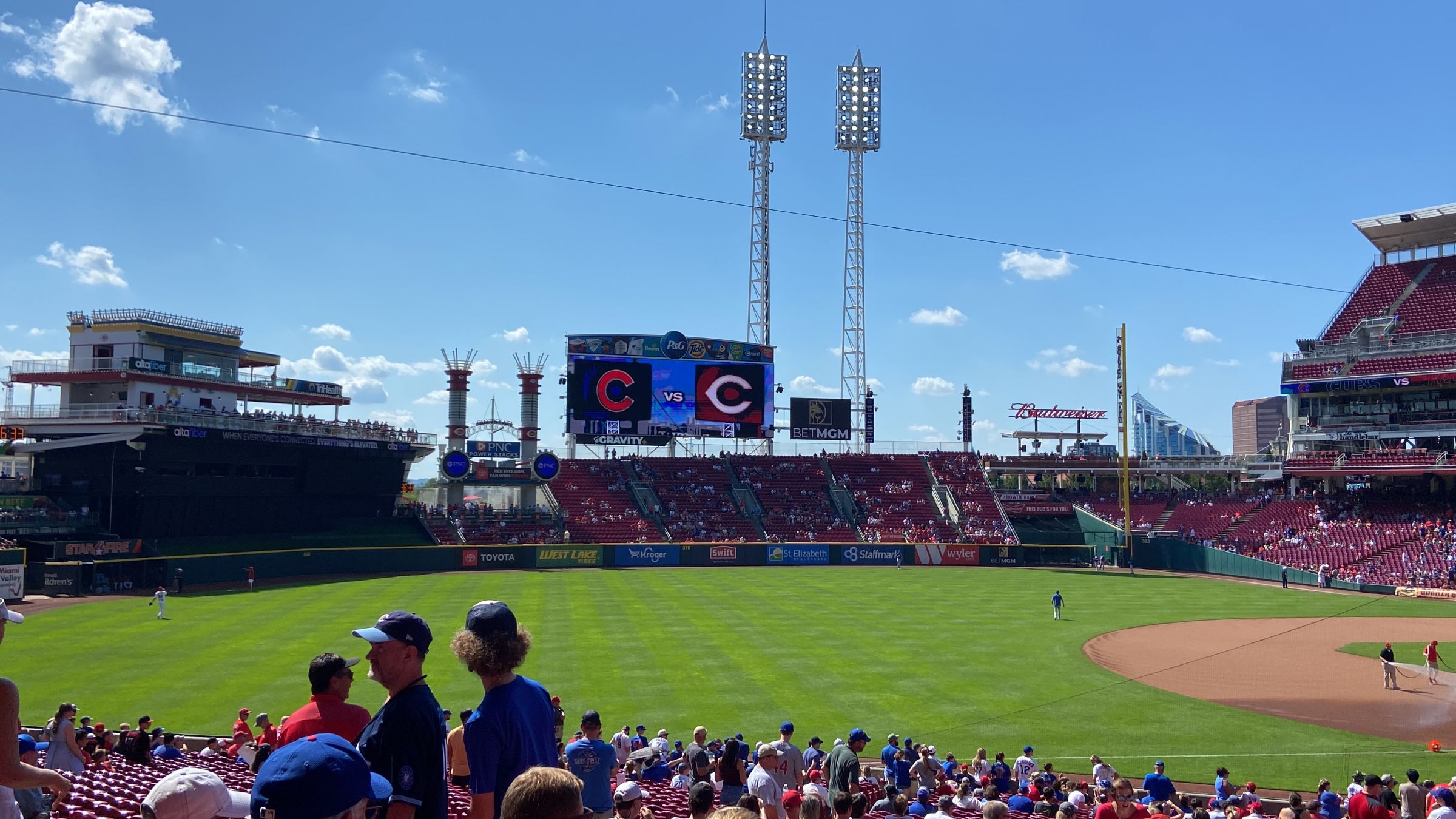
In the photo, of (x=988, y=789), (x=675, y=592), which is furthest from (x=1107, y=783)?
(x=675, y=592)

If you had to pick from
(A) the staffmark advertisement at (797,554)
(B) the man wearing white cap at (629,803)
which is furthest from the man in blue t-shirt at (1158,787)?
(A) the staffmark advertisement at (797,554)

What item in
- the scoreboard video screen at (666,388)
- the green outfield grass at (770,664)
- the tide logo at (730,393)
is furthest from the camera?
the tide logo at (730,393)

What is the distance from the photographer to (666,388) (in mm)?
63156

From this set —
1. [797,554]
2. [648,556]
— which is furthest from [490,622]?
[797,554]

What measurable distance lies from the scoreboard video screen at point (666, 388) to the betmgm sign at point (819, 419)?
2.48 meters

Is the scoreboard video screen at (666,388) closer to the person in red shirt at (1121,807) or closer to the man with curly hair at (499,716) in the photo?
the person in red shirt at (1121,807)

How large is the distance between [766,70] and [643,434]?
2754 cm

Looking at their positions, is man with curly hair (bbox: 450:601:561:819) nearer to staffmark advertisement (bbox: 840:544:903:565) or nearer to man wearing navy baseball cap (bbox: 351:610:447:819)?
man wearing navy baseball cap (bbox: 351:610:447:819)

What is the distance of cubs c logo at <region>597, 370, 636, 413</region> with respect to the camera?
62156 mm

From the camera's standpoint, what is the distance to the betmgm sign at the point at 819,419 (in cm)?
6719

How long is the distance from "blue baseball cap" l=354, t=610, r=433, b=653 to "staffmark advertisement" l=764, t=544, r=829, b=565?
178 ft

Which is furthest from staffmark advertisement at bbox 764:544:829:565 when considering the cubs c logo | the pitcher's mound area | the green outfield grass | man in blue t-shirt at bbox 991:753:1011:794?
man in blue t-shirt at bbox 991:753:1011:794

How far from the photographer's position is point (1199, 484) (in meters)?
79.9

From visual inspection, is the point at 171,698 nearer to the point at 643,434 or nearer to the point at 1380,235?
the point at 643,434
